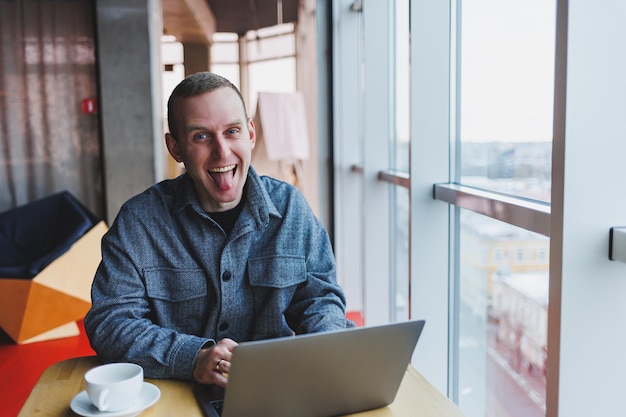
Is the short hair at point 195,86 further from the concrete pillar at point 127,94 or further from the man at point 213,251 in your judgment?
the concrete pillar at point 127,94

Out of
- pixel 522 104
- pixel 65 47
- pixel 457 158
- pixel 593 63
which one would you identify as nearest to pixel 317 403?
pixel 593 63

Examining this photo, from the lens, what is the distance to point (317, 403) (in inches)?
45.9

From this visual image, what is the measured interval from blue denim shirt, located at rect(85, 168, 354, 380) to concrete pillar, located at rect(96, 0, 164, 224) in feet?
13.7

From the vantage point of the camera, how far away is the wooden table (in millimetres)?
1220

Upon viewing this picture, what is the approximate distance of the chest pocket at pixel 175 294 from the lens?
1.58m

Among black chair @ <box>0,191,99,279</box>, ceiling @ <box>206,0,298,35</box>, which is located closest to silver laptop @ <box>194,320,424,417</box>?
black chair @ <box>0,191,99,279</box>

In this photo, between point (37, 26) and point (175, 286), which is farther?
point (37, 26)

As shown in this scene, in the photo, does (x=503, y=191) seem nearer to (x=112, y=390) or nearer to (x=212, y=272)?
(x=212, y=272)

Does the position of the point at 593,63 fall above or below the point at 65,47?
below

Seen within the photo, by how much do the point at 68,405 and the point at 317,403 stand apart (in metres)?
0.49

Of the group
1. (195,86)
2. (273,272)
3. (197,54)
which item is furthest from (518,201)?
(197,54)

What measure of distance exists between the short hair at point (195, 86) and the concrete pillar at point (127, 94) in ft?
13.8

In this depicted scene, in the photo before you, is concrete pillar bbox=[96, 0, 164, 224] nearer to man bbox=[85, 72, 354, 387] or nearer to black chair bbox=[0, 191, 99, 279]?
black chair bbox=[0, 191, 99, 279]

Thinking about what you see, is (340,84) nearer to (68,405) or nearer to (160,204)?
(160,204)
